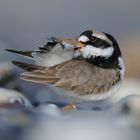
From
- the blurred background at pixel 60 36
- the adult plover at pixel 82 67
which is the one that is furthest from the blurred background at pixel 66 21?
the adult plover at pixel 82 67

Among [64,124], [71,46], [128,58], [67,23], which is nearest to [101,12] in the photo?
[67,23]

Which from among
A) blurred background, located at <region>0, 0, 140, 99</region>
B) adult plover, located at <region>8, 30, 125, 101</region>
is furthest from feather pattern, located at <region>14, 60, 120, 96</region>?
blurred background, located at <region>0, 0, 140, 99</region>

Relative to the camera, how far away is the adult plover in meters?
2.21

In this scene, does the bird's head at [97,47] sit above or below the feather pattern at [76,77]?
above

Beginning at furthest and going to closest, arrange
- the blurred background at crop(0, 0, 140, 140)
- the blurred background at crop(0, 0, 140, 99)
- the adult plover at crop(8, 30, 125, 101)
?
the blurred background at crop(0, 0, 140, 99)
the adult plover at crop(8, 30, 125, 101)
the blurred background at crop(0, 0, 140, 140)

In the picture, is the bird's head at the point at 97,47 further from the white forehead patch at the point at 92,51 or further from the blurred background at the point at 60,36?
the blurred background at the point at 60,36

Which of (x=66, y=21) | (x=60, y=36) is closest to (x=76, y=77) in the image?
(x=60, y=36)

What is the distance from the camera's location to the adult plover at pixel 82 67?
7.27ft

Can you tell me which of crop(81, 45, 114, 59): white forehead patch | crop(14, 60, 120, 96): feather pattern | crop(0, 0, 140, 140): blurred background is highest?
crop(81, 45, 114, 59): white forehead patch

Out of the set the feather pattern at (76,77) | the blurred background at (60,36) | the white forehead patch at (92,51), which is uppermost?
the white forehead patch at (92,51)

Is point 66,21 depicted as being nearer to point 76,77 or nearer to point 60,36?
point 60,36

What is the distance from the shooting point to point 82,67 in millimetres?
2242

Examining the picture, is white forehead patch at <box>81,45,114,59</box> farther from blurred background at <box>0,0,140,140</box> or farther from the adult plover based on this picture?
blurred background at <box>0,0,140,140</box>

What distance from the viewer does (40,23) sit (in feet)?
9.19
